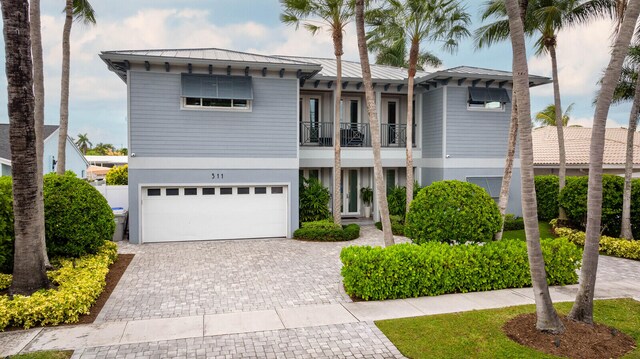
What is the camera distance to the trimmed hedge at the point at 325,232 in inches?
582

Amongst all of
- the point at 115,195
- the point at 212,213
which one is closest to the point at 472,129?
the point at 212,213

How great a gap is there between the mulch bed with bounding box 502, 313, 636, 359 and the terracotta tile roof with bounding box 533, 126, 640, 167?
56.0ft

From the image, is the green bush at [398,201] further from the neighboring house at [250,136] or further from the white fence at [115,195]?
the white fence at [115,195]

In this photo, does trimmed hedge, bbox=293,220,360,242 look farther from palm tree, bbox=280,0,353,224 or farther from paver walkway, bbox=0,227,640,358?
palm tree, bbox=280,0,353,224

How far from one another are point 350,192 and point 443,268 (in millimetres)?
10662

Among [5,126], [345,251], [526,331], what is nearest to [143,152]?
[345,251]

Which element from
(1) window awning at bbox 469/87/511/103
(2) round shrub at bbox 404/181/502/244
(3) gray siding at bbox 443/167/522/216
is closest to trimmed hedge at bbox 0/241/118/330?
(2) round shrub at bbox 404/181/502/244

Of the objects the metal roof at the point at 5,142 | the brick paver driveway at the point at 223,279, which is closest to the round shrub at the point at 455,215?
the brick paver driveway at the point at 223,279

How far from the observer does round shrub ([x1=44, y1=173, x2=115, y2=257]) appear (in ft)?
32.2

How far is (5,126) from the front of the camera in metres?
25.1

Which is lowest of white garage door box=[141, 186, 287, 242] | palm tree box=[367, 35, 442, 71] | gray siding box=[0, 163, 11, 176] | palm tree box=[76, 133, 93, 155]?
white garage door box=[141, 186, 287, 242]

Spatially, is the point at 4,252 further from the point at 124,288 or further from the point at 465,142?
the point at 465,142

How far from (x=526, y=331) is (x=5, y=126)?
29.3m

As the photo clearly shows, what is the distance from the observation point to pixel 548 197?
1819 cm
